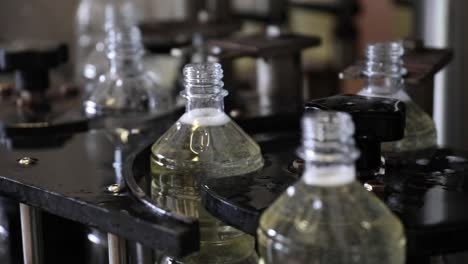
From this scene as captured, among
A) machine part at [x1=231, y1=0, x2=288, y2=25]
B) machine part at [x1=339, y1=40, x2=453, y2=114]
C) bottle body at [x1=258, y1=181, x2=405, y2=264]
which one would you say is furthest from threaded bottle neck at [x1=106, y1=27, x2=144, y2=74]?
machine part at [x1=231, y1=0, x2=288, y2=25]

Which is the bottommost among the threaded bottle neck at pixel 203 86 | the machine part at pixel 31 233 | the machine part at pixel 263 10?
the machine part at pixel 31 233

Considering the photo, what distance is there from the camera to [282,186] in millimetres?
730

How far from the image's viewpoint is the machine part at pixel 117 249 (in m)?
0.75

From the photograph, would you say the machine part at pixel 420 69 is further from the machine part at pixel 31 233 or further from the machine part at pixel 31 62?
the machine part at pixel 31 62

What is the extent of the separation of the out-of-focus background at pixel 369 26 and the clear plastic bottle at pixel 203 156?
0.50 m

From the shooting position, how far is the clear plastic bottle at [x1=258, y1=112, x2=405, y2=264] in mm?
549

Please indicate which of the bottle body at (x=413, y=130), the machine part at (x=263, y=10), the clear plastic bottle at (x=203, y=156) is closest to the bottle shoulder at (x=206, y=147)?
the clear plastic bottle at (x=203, y=156)

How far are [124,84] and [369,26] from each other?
4.53ft

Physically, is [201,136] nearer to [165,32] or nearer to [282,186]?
[282,186]

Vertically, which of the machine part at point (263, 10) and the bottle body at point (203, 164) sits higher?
the machine part at point (263, 10)

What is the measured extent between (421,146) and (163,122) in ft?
1.19

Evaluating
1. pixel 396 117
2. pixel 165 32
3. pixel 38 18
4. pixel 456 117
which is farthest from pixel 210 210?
pixel 38 18

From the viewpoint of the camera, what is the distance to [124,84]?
1079 millimetres

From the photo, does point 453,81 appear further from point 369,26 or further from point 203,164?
point 369,26
